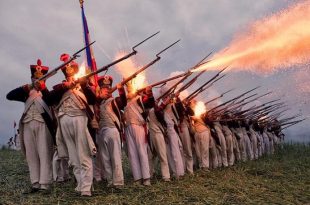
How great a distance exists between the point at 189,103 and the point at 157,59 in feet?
13.9

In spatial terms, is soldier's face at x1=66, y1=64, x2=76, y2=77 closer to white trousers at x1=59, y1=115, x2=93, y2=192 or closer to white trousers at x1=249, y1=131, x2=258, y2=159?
white trousers at x1=59, y1=115, x2=93, y2=192

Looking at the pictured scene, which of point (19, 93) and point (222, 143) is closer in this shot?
point (19, 93)

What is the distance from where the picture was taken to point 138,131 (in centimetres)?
1067

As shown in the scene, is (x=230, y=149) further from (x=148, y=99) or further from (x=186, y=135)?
(x=148, y=99)

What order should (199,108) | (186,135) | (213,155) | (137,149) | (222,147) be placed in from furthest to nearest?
(222,147) → (213,155) → (199,108) → (186,135) → (137,149)

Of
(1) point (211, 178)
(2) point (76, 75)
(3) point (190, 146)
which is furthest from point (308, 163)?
(2) point (76, 75)

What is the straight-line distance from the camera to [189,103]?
14.1m

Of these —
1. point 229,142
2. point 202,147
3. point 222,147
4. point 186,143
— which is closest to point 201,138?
point 202,147

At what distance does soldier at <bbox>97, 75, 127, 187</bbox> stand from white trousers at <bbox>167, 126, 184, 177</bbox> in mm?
2219

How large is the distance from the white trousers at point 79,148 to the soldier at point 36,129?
589 mm

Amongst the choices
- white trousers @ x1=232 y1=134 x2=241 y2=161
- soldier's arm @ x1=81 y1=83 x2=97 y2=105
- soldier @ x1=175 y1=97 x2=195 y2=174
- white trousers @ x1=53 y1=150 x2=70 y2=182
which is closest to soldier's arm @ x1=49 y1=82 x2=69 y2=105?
soldier's arm @ x1=81 y1=83 x2=97 y2=105

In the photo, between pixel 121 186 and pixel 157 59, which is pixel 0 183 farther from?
pixel 157 59

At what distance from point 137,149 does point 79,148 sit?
7.81 feet

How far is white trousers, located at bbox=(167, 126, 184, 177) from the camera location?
11938mm
